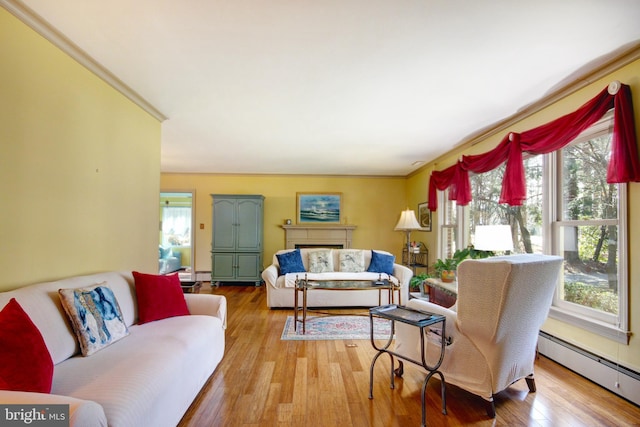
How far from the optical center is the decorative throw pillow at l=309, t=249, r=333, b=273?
16.1 ft

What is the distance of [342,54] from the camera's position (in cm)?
208

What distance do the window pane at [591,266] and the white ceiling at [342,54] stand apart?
1.27 m

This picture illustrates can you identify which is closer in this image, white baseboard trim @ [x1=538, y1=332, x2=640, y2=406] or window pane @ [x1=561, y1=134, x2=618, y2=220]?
white baseboard trim @ [x1=538, y1=332, x2=640, y2=406]

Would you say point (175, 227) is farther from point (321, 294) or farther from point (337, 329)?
point (337, 329)

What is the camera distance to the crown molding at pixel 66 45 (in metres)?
1.69

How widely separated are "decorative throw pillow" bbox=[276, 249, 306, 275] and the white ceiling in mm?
2122

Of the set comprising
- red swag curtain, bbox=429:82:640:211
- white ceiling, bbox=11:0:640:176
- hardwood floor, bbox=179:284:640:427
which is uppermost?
white ceiling, bbox=11:0:640:176

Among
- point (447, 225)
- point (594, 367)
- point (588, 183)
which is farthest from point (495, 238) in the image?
point (447, 225)

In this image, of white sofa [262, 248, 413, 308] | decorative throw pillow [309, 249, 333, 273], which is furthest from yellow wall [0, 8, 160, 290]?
decorative throw pillow [309, 249, 333, 273]

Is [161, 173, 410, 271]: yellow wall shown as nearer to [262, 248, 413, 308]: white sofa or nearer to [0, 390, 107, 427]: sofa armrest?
[262, 248, 413, 308]: white sofa

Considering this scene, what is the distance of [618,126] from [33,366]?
3.59 metres

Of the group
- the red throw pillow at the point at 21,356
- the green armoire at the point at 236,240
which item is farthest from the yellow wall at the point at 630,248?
the green armoire at the point at 236,240

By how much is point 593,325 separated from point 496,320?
1.23 m

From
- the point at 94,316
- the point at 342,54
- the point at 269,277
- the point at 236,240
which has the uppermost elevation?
the point at 342,54
